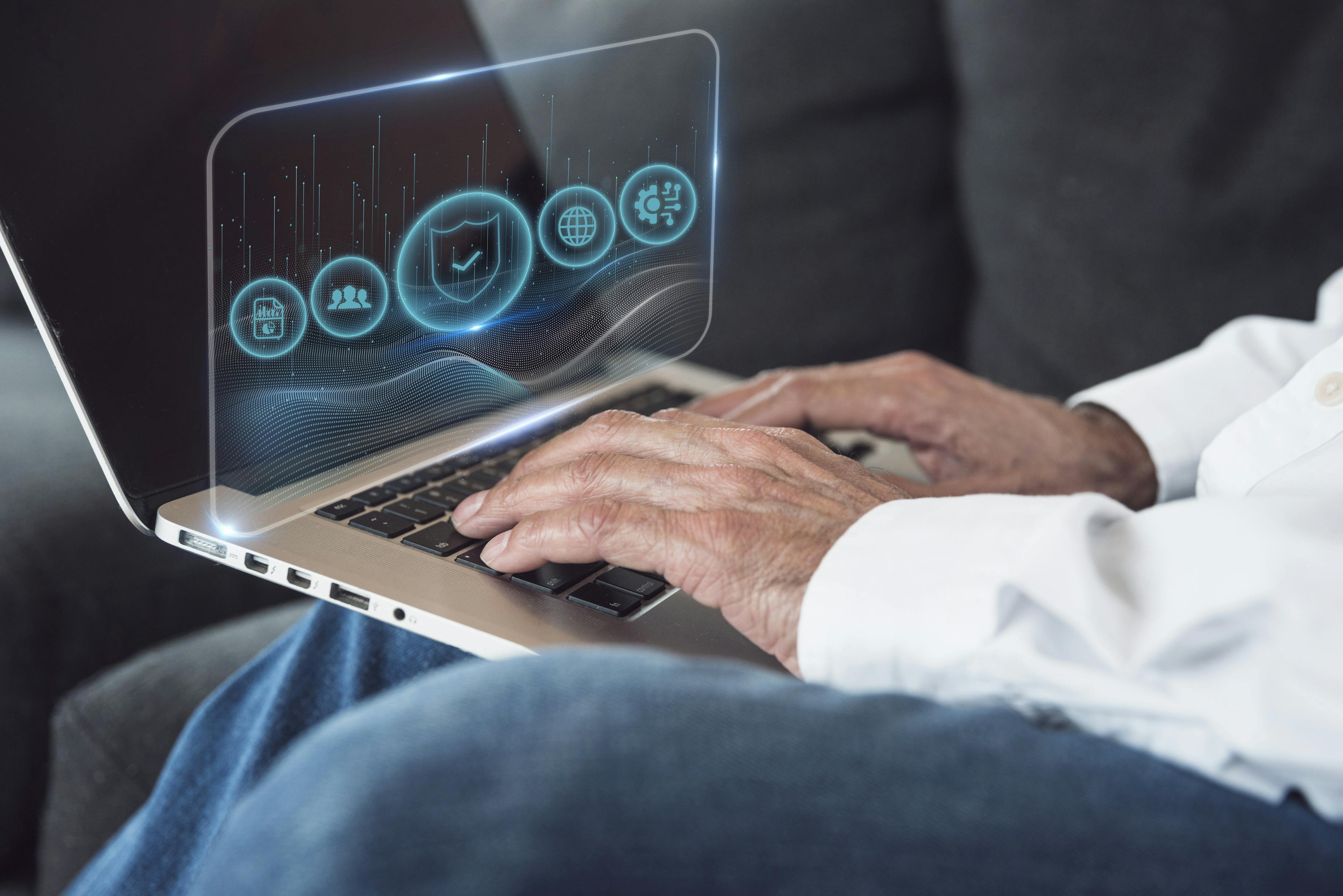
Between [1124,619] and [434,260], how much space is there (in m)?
0.41

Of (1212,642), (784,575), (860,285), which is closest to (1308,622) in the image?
(1212,642)

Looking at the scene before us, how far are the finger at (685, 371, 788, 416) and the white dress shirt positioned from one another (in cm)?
33

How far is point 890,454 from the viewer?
868mm

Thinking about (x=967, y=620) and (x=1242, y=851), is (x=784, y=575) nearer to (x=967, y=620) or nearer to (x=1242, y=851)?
(x=967, y=620)

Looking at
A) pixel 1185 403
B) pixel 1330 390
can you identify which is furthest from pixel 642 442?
pixel 1185 403

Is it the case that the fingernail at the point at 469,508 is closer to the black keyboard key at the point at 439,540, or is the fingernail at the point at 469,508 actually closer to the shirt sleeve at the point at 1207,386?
the black keyboard key at the point at 439,540

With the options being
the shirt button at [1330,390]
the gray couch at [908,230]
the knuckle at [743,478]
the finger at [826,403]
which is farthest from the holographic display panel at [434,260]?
the shirt button at [1330,390]

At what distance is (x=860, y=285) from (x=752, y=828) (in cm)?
100

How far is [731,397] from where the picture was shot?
0.77 m

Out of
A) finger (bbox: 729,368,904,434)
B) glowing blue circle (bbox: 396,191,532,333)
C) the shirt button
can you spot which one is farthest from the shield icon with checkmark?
the shirt button

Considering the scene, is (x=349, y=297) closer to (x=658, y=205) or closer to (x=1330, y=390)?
(x=658, y=205)

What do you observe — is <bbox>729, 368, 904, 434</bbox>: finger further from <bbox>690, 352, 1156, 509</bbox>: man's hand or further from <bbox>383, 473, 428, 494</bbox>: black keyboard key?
<bbox>383, 473, 428, 494</bbox>: black keyboard key

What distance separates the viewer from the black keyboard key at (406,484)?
645 mm

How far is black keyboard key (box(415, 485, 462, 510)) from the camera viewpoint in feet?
2.07
